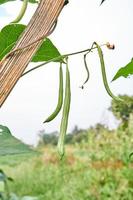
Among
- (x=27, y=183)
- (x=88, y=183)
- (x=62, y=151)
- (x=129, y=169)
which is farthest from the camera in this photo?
(x=27, y=183)

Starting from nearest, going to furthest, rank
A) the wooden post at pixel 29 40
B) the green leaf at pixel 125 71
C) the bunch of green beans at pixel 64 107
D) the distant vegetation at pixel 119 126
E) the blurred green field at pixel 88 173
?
the wooden post at pixel 29 40, the bunch of green beans at pixel 64 107, the green leaf at pixel 125 71, the blurred green field at pixel 88 173, the distant vegetation at pixel 119 126

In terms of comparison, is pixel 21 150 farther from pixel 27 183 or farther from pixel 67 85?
pixel 27 183

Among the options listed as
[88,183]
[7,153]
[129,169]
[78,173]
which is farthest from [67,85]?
[78,173]

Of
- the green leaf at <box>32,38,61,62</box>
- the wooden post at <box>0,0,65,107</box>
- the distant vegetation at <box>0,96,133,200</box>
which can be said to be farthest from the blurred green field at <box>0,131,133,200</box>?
the wooden post at <box>0,0,65,107</box>

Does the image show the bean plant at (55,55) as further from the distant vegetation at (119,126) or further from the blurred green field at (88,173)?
the blurred green field at (88,173)

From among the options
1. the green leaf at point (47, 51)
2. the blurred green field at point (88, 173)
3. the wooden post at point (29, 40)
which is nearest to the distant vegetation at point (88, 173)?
the blurred green field at point (88, 173)
